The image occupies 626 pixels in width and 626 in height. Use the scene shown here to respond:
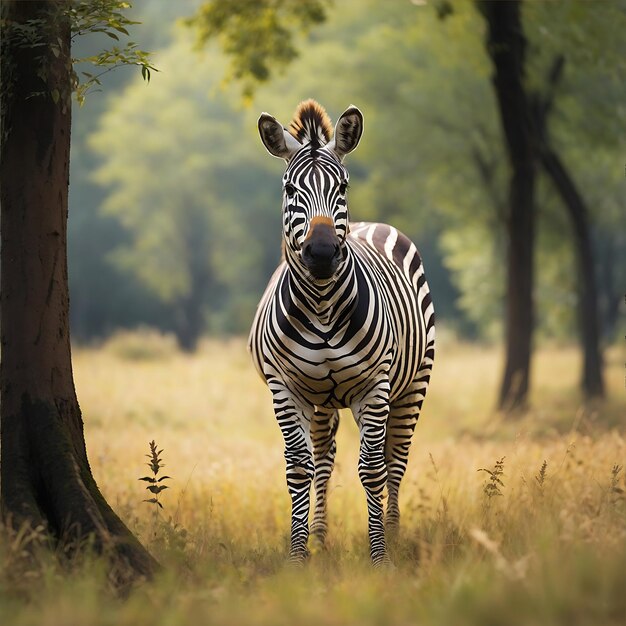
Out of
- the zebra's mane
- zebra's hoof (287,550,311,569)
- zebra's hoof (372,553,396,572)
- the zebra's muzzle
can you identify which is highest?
the zebra's mane

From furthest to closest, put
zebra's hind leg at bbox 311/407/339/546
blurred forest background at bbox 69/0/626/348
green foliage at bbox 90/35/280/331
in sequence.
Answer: green foliage at bbox 90/35/280/331
blurred forest background at bbox 69/0/626/348
zebra's hind leg at bbox 311/407/339/546

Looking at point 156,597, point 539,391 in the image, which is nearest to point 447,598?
point 156,597

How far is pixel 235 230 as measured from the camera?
1633 inches

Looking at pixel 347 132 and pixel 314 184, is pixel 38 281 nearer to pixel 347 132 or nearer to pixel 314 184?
pixel 314 184

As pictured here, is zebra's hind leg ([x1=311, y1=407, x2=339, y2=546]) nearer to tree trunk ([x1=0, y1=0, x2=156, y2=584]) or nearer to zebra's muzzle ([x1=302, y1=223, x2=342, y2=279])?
zebra's muzzle ([x1=302, y1=223, x2=342, y2=279])

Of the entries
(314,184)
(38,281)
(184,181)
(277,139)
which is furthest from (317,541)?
(184,181)

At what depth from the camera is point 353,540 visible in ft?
23.3

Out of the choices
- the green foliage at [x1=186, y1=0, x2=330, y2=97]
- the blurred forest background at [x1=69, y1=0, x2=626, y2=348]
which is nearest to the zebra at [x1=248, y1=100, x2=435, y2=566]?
the blurred forest background at [x1=69, y1=0, x2=626, y2=348]

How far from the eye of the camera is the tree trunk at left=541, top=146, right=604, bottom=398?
1744 cm

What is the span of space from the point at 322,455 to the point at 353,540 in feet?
2.46

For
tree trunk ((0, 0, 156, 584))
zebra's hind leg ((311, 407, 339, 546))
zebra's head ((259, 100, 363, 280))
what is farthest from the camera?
zebra's hind leg ((311, 407, 339, 546))

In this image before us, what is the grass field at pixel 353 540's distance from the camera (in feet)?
13.4

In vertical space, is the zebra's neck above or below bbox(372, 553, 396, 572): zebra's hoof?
above

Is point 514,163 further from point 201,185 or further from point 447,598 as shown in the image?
point 201,185
